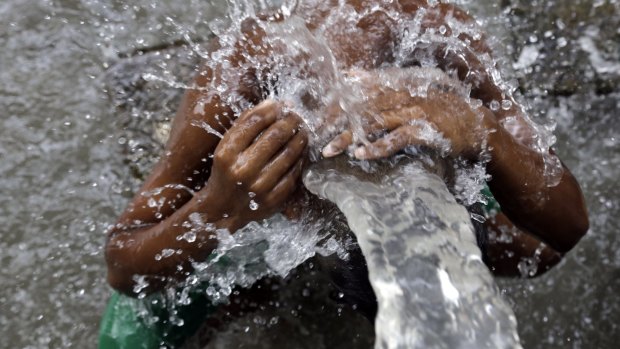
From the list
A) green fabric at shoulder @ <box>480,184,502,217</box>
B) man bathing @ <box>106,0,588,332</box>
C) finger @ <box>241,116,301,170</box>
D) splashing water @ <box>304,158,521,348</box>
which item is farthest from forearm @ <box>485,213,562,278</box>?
finger @ <box>241,116,301,170</box>

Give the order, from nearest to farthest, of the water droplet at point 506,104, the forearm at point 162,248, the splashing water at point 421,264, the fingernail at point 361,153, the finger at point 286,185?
1. the splashing water at point 421,264
2. the fingernail at point 361,153
3. the finger at point 286,185
4. the forearm at point 162,248
5. the water droplet at point 506,104

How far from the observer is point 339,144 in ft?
4.58

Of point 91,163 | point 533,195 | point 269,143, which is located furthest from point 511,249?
point 91,163

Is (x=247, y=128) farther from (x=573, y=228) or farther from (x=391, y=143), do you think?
(x=573, y=228)

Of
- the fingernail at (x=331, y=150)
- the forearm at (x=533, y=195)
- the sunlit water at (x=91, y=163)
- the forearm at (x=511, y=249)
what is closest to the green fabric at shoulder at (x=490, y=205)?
the forearm at (x=511, y=249)

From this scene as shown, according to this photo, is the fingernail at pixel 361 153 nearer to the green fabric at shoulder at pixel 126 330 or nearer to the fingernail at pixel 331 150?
the fingernail at pixel 331 150

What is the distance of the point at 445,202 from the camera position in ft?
4.47

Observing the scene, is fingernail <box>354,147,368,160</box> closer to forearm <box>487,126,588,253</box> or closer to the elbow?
forearm <box>487,126,588,253</box>

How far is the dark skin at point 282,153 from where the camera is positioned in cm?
147

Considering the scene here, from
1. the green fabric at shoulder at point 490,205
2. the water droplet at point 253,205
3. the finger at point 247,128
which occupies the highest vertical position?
the finger at point 247,128

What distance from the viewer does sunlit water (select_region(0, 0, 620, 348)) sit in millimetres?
2842

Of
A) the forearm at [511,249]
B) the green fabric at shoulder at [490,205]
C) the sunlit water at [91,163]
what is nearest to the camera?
the green fabric at shoulder at [490,205]

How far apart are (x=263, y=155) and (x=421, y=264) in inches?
17.1

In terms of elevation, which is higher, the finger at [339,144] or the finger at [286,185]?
the finger at [339,144]
